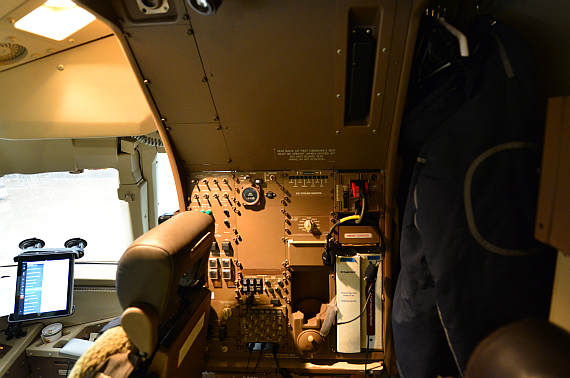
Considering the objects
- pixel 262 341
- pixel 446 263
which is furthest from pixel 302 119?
pixel 262 341

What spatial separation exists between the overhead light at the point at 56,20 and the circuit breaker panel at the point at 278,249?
4.21 ft

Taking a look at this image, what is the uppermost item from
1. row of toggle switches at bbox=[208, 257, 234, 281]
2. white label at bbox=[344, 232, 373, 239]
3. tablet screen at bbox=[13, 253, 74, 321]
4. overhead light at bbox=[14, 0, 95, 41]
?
overhead light at bbox=[14, 0, 95, 41]

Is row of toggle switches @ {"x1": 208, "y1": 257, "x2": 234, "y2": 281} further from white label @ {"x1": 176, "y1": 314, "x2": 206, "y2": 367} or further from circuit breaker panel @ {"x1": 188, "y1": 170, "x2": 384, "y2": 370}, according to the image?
white label @ {"x1": 176, "y1": 314, "x2": 206, "y2": 367}

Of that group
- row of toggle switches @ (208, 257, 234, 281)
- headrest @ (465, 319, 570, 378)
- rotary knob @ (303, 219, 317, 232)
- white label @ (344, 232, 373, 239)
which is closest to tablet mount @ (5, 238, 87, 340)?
row of toggle switches @ (208, 257, 234, 281)

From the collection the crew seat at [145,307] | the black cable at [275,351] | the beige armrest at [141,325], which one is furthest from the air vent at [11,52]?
the black cable at [275,351]

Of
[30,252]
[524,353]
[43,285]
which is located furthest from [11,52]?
[524,353]

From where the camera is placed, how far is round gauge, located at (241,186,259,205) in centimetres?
214

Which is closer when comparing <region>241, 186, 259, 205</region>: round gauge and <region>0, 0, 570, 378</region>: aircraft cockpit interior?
<region>0, 0, 570, 378</region>: aircraft cockpit interior

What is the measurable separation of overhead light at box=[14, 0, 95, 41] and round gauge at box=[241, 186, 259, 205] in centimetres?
158

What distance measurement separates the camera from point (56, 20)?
6.55ft

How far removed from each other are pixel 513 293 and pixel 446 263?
0.25 meters

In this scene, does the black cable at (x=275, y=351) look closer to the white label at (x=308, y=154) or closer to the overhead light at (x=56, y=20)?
the white label at (x=308, y=154)

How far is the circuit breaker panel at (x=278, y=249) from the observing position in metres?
2.10

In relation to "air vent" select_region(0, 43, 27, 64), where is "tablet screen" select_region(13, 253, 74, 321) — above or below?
below
